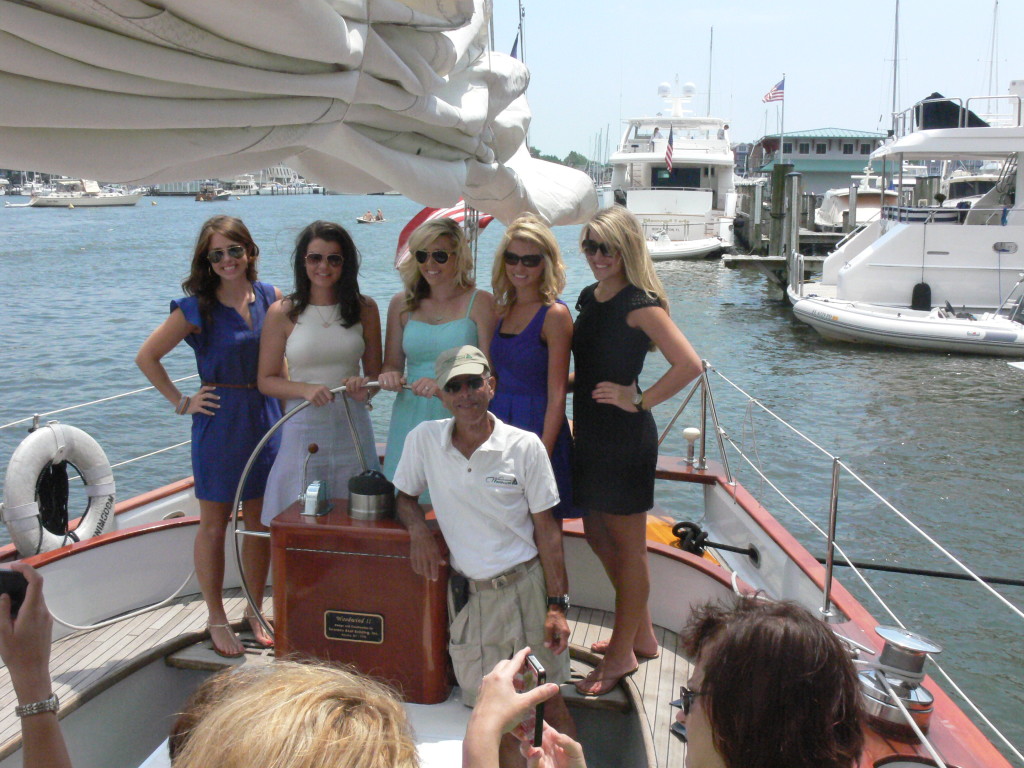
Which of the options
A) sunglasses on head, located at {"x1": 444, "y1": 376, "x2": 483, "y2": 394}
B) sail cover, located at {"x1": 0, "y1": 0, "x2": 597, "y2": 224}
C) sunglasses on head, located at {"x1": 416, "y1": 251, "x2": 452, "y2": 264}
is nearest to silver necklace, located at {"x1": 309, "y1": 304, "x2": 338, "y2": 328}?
sunglasses on head, located at {"x1": 416, "y1": 251, "x2": 452, "y2": 264}

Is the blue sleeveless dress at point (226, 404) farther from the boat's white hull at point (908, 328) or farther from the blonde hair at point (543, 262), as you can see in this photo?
the boat's white hull at point (908, 328)

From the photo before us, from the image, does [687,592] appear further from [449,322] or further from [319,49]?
[319,49]

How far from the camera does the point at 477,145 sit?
10.4 feet

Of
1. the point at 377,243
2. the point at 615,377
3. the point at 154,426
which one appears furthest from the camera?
the point at 377,243

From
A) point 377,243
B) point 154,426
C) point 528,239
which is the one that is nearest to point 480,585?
point 528,239

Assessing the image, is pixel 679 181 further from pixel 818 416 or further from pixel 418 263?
pixel 418 263

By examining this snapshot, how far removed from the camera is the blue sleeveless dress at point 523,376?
2.96 meters

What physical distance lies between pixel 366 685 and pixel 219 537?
7.62 feet

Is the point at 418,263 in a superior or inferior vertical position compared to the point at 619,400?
superior

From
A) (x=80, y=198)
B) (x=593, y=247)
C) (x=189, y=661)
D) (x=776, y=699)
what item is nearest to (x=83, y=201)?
(x=80, y=198)

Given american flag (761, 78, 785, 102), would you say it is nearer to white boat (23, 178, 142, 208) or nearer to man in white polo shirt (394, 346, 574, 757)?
man in white polo shirt (394, 346, 574, 757)

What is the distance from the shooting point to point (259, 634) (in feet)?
11.0

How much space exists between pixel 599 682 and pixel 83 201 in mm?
80506

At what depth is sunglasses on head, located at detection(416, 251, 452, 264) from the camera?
2998 millimetres
